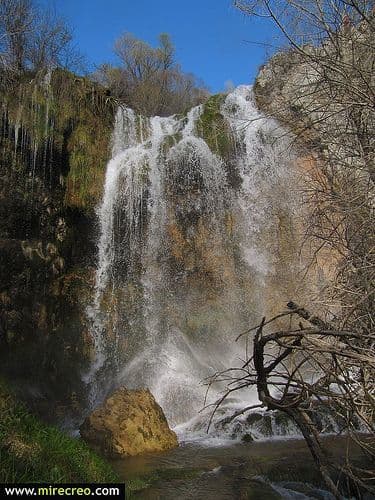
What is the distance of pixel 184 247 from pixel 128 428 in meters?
5.94

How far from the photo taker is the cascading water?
36.7 feet

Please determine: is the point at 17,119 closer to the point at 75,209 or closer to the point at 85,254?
the point at 75,209

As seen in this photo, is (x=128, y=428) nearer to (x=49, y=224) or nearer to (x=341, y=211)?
(x=341, y=211)

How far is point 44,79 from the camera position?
41.2ft

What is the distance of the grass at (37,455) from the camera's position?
3.26 meters

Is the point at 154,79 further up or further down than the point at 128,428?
further up

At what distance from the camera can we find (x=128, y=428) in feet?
22.3

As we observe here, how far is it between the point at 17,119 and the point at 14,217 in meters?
2.47

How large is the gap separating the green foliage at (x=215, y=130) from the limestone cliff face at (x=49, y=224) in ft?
8.79

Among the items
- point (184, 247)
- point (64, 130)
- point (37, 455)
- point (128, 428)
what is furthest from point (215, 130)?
point (37, 455)

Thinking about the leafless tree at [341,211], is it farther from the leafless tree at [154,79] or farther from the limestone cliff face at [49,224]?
the leafless tree at [154,79]

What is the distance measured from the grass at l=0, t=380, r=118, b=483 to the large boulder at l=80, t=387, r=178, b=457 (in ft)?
6.39

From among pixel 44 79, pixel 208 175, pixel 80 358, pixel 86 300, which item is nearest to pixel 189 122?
pixel 208 175

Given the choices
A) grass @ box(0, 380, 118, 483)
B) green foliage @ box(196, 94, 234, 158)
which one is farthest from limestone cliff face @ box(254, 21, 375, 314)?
green foliage @ box(196, 94, 234, 158)
